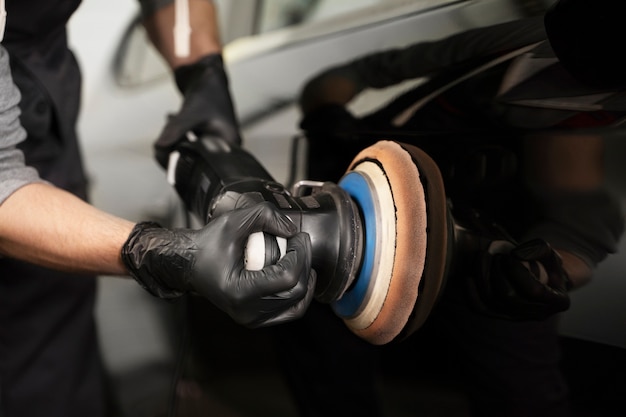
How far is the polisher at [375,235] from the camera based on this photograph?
71 cm

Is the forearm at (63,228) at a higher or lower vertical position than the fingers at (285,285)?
lower

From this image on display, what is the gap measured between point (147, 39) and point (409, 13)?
29.3 inches

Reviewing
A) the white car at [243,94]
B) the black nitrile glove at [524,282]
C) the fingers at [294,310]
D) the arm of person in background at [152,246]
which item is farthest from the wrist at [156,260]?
the black nitrile glove at [524,282]

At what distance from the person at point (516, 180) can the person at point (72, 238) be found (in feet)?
0.60

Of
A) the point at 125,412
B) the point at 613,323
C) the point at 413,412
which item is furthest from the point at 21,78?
the point at 613,323

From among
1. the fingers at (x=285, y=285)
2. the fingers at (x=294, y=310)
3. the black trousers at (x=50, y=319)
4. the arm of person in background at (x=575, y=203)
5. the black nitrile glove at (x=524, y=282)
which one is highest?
the arm of person in background at (x=575, y=203)

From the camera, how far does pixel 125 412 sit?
118cm

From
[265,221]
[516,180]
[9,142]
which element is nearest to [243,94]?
[9,142]

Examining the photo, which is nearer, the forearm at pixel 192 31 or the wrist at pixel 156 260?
the wrist at pixel 156 260

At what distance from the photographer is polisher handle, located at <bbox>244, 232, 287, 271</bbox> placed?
0.76 metres

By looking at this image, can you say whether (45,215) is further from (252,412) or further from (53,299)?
(252,412)

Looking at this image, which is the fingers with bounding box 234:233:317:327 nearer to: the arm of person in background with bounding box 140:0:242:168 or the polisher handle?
the polisher handle

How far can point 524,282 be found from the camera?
0.68 m

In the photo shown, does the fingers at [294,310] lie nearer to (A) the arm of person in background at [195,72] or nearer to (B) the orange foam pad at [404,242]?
(B) the orange foam pad at [404,242]
